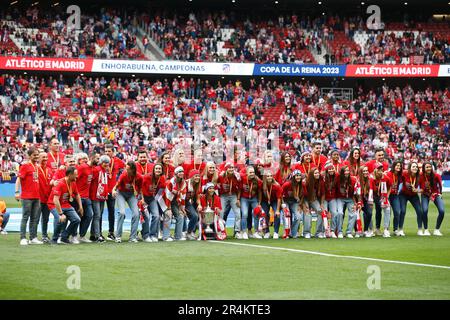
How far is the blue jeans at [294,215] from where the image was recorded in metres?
18.2

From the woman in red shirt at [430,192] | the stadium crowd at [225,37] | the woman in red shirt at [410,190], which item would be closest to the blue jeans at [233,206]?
the woman in red shirt at [410,190]

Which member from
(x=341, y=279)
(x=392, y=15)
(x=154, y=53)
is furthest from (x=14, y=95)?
(x=341, y=279)

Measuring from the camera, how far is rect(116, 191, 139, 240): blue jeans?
17.0 m

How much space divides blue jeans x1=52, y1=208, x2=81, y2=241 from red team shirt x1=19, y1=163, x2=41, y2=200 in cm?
53

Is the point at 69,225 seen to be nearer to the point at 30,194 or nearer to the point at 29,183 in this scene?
the point at 30,194

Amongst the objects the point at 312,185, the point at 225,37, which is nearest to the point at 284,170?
the point at 312,185

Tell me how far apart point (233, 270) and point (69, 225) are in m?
5.00

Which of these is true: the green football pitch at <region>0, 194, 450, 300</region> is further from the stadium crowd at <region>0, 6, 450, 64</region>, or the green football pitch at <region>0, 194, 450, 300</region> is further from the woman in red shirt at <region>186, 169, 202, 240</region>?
the stadium crowd at <region>0, 6, 450, 64</region>

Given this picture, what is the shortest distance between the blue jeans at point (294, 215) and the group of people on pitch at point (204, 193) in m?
0.02

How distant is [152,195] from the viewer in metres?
17.3

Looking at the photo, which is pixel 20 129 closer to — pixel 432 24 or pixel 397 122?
pixel 397 122

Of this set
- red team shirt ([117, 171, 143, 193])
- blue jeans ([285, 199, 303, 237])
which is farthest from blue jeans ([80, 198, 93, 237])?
blue jeans ([285, 199, 303, 237])

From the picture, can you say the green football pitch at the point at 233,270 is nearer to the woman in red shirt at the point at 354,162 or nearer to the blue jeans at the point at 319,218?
the blue jeans at the point at 319,218

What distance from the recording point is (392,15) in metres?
55.3
